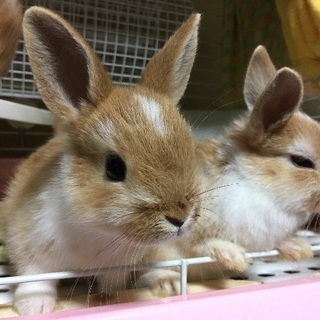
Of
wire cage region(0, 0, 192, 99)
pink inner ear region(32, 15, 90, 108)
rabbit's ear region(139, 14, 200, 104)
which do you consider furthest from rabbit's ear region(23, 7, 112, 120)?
wire cage region(0, 0, 192, 99)

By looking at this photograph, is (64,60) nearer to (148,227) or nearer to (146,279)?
(148,227)

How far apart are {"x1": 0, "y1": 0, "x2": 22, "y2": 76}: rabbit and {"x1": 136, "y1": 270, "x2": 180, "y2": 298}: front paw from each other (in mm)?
582

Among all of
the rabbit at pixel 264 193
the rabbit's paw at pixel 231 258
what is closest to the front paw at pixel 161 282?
the rabbit at pixel 264 193

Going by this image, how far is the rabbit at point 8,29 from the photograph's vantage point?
1159mm

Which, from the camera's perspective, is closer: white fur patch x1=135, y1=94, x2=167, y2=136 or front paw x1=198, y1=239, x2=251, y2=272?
white fur patch x1=135, y1=94, x2=167, y2=136

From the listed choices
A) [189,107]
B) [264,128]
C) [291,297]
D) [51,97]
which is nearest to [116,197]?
[51,97]

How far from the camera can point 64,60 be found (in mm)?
981

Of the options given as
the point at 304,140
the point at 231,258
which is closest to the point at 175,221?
the point at 231,258

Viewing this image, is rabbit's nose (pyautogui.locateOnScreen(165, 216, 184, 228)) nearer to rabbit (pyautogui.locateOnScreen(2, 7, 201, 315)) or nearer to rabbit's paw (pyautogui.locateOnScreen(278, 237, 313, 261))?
rabbit (pyautogui.locateOnScreen(2, 7, 201, 315))

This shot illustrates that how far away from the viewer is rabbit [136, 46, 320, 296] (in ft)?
3.72

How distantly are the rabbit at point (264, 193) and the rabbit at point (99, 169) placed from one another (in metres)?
0.18

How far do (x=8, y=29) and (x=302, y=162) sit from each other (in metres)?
0.72

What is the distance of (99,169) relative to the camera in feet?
3.02

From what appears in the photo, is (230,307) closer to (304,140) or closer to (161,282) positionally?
(161,282)
